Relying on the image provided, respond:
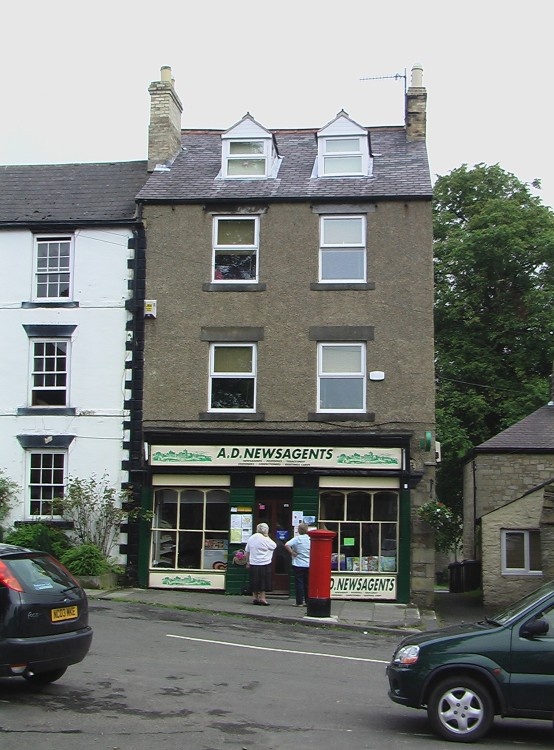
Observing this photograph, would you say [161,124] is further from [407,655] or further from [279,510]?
[407,655]

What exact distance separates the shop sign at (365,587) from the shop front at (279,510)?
0.07 ft

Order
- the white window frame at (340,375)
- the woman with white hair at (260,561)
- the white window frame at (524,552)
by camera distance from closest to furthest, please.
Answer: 1. the woman with white hair at (260,561)
2. the white window frame at (340,375)
3. the white window frame at (524,552)

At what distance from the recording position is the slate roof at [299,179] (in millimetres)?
22656

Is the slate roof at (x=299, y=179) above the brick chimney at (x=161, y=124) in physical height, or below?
below

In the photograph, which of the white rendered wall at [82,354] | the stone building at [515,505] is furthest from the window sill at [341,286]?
the stone building at [515,505]

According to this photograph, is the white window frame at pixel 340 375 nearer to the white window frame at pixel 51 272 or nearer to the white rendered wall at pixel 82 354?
the white rendered wall at pixel 82 354

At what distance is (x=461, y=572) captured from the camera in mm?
30203

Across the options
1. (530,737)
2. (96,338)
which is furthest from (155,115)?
(530,737)

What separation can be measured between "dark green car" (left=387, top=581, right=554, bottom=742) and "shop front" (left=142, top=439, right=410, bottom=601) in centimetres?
1217

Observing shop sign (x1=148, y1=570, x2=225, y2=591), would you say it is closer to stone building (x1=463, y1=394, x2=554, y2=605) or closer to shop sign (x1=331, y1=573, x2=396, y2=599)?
shop sign (x1=331, y1=573, x2=396, y2=599)

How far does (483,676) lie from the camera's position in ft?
29.4

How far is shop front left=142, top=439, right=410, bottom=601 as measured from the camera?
2141 cm

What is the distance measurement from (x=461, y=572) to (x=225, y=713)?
21.5 meters

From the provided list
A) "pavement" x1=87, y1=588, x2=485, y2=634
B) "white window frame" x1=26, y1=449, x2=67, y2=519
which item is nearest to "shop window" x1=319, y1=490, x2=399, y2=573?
"pavement" x1=87, y1=588, x2=485, y2=634
